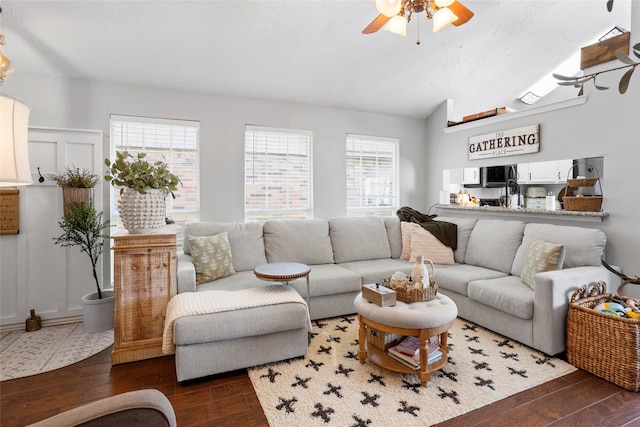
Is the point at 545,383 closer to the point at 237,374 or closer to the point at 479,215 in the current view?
the point at 237,374

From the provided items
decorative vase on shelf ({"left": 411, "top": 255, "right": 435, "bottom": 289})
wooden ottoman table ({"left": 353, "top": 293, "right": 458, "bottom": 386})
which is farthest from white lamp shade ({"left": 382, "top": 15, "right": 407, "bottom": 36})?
wooden ottoman table ({"left": 353, "top": 293, "right": 458, "bottom": 386})

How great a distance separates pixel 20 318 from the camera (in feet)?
10.2

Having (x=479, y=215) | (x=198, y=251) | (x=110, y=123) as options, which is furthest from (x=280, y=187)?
(x=479, y=215)

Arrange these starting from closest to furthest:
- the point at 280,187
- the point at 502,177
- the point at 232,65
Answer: the point at 232,65 → the point at 280,187 → the point at 502,177

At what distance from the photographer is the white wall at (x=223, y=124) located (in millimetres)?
3186

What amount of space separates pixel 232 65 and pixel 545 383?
3762 mm

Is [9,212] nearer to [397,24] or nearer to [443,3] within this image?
[397,24]

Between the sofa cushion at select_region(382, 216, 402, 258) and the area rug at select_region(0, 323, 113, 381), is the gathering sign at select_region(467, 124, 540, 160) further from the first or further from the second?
the area rug at select_region(0, 323, 113, 381)

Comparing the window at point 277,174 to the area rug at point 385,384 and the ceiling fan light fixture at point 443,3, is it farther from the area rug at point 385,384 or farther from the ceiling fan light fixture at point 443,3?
the ceiling fan light fixture at point 443,3

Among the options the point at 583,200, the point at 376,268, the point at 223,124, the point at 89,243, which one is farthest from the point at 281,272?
the point at 583,200

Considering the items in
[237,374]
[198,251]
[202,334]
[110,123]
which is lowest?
[237,374]

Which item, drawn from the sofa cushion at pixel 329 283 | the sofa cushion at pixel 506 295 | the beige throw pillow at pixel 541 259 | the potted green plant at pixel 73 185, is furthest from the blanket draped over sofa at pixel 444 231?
the potted green plant at pixel 73 185

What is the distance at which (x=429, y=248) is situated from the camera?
151 inches

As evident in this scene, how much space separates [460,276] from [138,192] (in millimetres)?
2966
